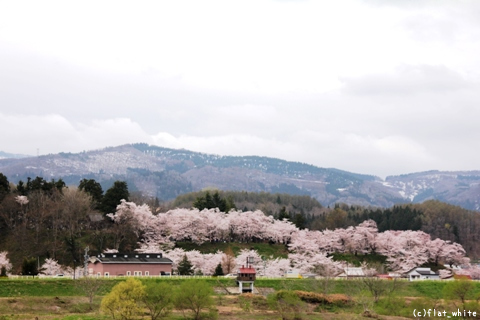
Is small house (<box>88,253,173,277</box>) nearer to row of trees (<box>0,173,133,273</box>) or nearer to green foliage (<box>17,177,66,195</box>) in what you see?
row of trees (<box>0,173,133,273</box>)

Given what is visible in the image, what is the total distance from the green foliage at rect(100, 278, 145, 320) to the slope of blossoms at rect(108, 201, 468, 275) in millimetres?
35009

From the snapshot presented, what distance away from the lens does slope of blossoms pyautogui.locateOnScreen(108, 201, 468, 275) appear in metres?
89.7

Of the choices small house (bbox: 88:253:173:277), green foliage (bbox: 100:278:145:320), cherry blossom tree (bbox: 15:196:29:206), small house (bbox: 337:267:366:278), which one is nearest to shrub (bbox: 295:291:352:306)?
green foliage (bbox: 100:278:145:320)

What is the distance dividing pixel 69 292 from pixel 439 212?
321 feet

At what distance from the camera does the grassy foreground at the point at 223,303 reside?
172ft

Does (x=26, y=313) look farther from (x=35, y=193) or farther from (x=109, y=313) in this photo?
(x=35, y=193)

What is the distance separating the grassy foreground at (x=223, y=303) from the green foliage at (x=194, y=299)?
41.7 inches

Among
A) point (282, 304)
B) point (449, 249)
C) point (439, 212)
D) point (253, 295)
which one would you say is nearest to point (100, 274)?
point (253, 295)

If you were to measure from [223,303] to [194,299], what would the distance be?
Answer: 8.19m

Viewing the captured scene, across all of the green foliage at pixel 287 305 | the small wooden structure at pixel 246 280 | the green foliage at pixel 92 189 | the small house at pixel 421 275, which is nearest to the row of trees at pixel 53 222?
the green foliage at pixel 92 189

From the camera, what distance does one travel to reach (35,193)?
9044 cm

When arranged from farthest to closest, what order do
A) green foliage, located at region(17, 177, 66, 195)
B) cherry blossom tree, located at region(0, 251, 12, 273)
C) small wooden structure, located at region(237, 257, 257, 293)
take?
green foliage, located at region(17, 177, 66, 195) < cherry blossom tree, located at region(0, 251, 12, 273) < small wooden structure, located at region(237, 257, 257, 293)

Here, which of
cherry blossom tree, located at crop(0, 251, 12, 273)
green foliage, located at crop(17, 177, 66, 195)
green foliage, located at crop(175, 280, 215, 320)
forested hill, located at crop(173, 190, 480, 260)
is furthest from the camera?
forested hill, located at crop(173, 190, 480, 260)

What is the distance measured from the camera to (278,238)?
101m
